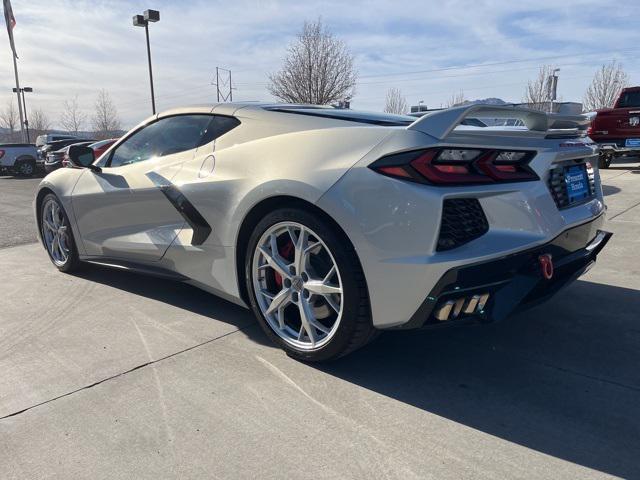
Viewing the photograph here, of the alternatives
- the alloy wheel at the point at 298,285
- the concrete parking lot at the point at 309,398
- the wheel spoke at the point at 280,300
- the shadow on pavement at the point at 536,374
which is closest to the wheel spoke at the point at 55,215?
the concrete parking lot at the point at 309,398

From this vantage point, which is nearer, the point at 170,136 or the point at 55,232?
the point at 170,136

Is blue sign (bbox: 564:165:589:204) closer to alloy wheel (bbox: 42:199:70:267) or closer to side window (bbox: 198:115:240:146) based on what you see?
side window (bbox: 198:115:240:146)

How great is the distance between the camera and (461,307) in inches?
90.7

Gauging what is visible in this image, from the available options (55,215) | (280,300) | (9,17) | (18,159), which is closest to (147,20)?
(18,159)

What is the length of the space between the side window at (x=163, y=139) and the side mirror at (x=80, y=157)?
0.28 m

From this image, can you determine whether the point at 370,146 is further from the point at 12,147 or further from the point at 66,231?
the point at 12,147

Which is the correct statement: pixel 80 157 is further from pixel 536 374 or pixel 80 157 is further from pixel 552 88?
pixel 552 88

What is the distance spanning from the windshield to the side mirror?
13.8 metres

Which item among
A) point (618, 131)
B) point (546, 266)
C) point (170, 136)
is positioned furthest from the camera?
point (618, 131)

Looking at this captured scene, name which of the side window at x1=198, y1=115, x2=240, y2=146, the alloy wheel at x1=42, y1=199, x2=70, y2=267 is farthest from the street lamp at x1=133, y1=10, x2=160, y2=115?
the side window at x1=198, y1=115, x2=240, y2=146

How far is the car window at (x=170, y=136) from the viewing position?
3338 millimetres

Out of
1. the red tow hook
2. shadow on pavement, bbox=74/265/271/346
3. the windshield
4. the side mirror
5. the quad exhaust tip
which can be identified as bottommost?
shadow on pavement, bbox=74/265/271/346

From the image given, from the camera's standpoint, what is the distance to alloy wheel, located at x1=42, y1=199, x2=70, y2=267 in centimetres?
460

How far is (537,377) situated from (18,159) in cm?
2126
